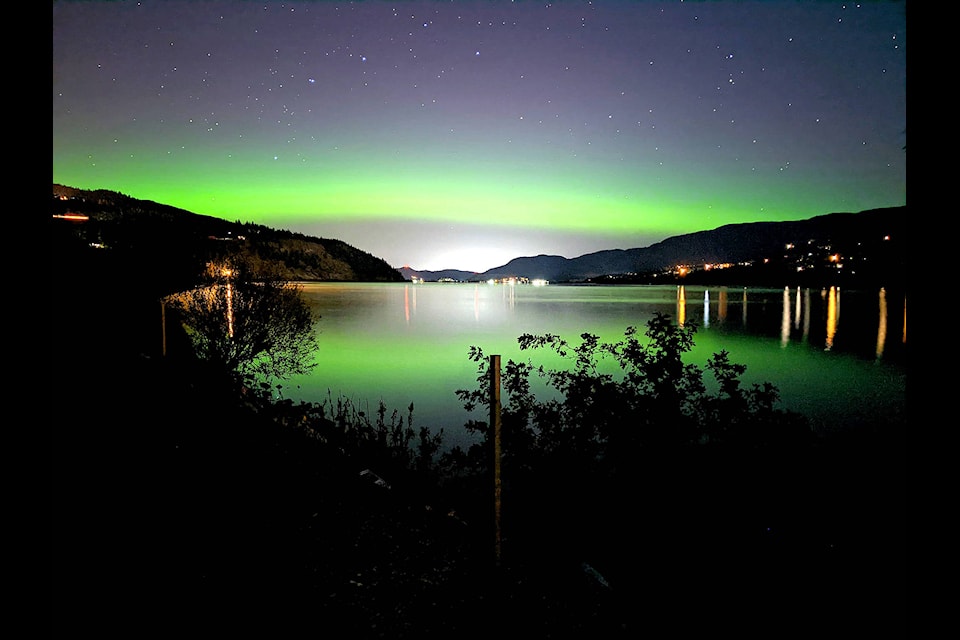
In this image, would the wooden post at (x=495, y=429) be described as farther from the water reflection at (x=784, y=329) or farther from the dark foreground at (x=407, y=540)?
the water reflection at (x=784, y=329)

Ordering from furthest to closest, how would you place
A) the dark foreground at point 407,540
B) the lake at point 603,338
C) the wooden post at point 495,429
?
the lake at point 603,338 → the wooden post at point 495,429 → the dark foreground at point 407,540

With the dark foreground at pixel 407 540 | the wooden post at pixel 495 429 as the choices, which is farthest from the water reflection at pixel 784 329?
the wooden post at pixel 495 429

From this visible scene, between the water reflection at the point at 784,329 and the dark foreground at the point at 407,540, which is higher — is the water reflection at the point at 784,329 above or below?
above

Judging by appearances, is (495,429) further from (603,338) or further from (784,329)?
(784,329)

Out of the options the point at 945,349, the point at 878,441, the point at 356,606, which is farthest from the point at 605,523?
the point at 878,441

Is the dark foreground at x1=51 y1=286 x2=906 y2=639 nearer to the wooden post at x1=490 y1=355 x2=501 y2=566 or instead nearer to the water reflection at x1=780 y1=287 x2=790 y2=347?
the wooden post at x1=490 y1=355 x2=501 y2=566

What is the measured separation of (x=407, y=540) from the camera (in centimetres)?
584

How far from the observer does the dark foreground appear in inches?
175

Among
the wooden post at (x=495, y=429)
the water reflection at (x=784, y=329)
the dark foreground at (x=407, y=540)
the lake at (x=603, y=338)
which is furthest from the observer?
the water reflection at (x=784, y=329)

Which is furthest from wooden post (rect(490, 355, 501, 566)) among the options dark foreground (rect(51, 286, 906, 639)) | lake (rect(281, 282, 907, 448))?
lake (rect(281, 282, 907, 448))

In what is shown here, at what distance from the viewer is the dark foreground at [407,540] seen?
4445mm

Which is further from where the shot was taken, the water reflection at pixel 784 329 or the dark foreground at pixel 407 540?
the water reflection at pixel 784 329

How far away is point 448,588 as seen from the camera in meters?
4.98

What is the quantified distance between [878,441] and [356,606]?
58.3ft
